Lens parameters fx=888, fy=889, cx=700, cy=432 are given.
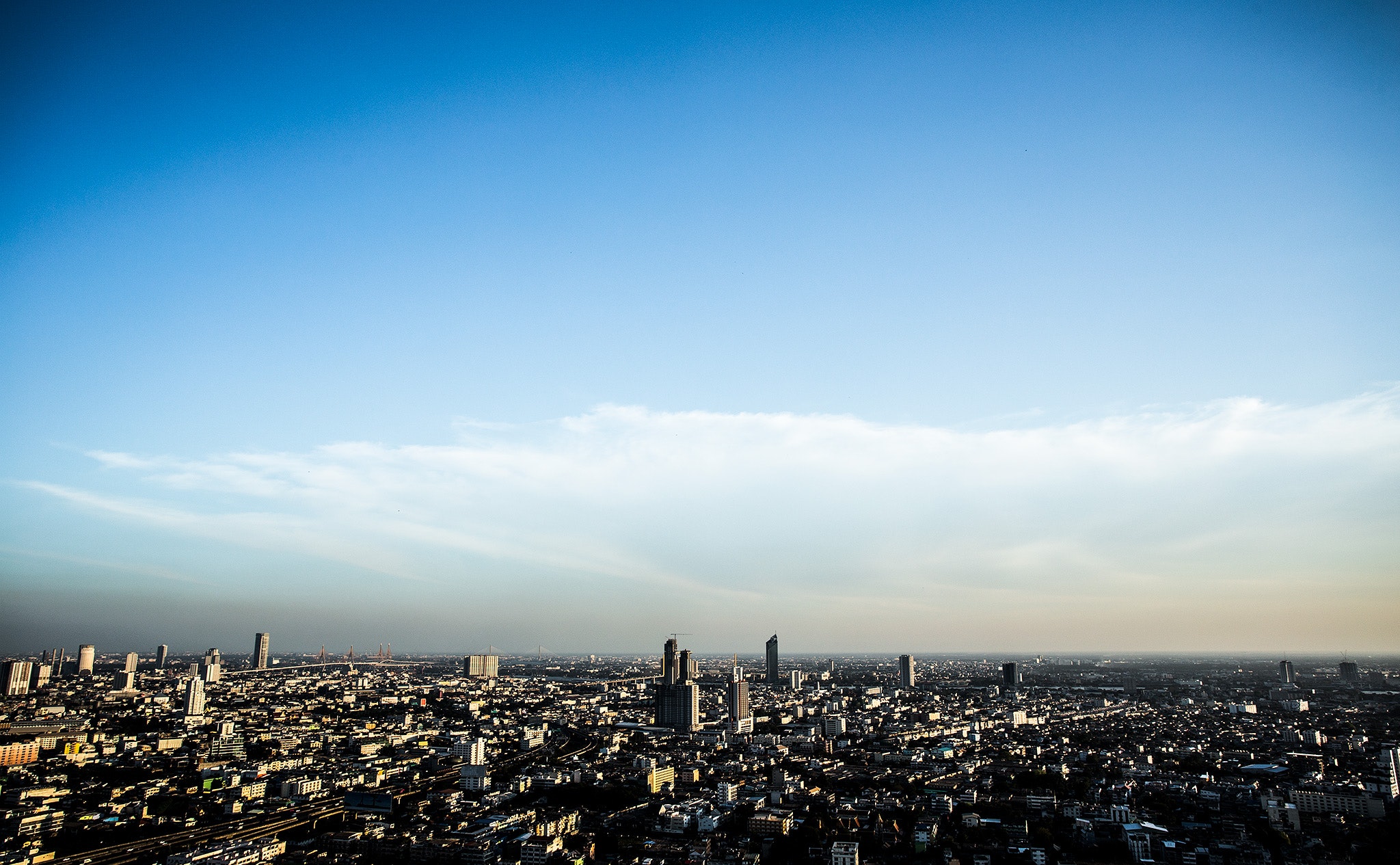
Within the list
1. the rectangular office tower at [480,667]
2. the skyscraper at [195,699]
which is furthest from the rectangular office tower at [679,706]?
the rectangular office tower at [480,667]

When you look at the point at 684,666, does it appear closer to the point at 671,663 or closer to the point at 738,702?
the point at 671,663

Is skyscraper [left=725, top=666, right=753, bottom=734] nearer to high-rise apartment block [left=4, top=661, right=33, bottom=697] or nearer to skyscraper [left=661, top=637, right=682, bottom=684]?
skyscraper [left=661, top=637, right=682, bottom=684]

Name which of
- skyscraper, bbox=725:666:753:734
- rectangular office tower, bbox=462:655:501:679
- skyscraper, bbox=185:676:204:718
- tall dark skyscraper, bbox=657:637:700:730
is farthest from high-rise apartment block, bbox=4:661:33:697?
rectangular office tower, bbox=462:655:501:679

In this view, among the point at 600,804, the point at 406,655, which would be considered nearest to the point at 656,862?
the point at 600,804

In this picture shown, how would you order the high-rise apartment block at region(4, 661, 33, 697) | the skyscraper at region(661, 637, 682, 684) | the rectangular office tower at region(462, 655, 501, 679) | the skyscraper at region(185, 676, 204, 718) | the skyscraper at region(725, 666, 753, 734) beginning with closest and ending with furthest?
1. the high-rise apartment block at region(4, 661, 33, 697)
2. the skyscraper at region(185, 676, 204, 718)
3. the skyscraper at region(725, 666, 753, 734)
4. the skyscraper at region(661, 637, 682, 684)
5. the rectangular office tower at region(462, 655, 501, 679)

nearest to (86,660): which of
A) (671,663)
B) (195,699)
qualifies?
(195,699)

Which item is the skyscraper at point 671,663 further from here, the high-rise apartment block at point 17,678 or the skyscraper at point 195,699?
the high-rise apartment block at point 17,678
